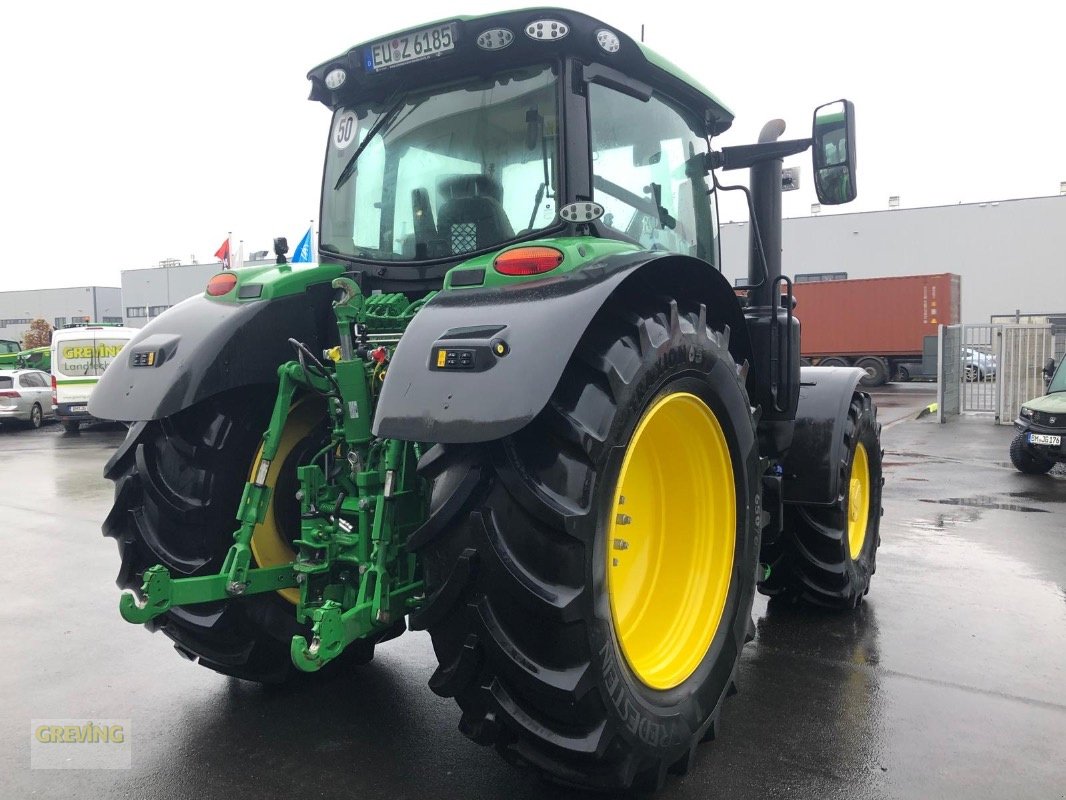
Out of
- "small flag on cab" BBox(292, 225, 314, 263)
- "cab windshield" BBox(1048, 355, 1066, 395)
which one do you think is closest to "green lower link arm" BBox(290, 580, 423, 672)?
"small flag on cab" BBox(292, 225, 314, 263)

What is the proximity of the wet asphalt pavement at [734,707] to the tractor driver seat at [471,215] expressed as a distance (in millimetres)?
1922

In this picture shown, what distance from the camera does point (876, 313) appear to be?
26.3 meters

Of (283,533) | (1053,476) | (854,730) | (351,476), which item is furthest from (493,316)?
(1053,476)

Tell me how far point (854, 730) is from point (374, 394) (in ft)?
7.49

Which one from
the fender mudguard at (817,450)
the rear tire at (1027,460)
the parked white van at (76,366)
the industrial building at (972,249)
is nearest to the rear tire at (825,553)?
the fender mudguard at (817,450)

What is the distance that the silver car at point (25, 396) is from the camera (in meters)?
18.9

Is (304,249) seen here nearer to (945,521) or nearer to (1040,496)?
(945,521)

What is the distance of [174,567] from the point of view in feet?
10.3

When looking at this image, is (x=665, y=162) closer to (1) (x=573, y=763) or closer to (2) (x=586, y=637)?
(2) (x=586, y=637)

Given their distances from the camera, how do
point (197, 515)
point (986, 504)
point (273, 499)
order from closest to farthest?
1. point (197, 515)
2. point (273, 499)
3. point (986, 504)

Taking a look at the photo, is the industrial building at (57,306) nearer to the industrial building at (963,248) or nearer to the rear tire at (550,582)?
the industrial building at (963,248)

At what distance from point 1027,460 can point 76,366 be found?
1732cm

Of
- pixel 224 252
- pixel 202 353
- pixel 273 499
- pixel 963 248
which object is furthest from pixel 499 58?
pixel 963 248

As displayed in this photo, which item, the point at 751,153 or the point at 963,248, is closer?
the point at 751,153
